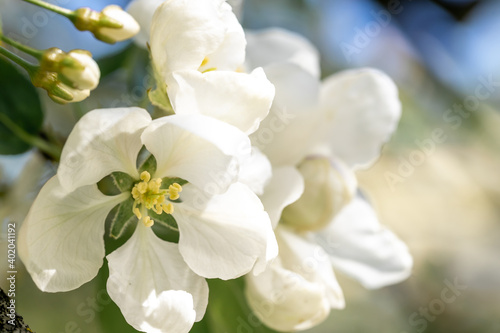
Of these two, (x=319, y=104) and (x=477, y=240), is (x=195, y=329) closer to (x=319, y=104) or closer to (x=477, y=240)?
(x=319, y=104)

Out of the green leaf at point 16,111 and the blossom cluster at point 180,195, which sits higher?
the blossom cluster at point 180,195

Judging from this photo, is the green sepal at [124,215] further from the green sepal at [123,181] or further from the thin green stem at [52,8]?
the thin green stem at [52,8]

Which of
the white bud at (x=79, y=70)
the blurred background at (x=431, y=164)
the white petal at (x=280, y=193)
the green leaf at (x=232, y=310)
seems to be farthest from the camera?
the blurred background at (x=431, y=164)

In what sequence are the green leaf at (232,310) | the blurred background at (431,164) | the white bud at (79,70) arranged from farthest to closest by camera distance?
the blurred background at (431,164), the green leaf at (232,310), the white bud at (79,70)

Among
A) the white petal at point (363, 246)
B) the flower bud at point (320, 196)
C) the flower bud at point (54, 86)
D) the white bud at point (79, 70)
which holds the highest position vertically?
the white bud at point (79, 70)

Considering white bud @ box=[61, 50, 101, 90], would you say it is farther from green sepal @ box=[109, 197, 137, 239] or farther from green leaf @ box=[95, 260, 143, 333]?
green leaf @ box=[95, 260, 143, 333]

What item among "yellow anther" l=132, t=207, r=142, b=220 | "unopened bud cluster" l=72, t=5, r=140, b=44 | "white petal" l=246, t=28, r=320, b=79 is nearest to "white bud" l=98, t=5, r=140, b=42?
"unopened bud cluster" l=72, t=5, r=140, b=44

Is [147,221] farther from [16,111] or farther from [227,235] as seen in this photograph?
[16,111]

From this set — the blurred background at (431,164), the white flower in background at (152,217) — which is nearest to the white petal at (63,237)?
the white flower in background at (152,217)
